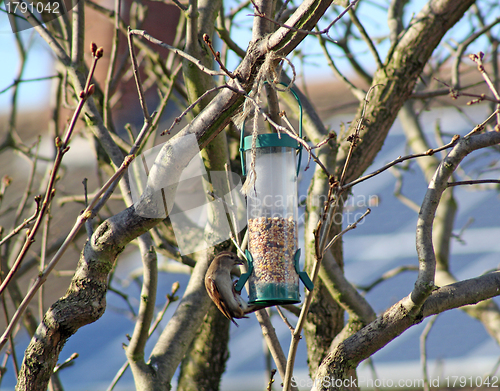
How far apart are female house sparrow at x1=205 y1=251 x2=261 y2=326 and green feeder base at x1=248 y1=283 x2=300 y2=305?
2.3 inches

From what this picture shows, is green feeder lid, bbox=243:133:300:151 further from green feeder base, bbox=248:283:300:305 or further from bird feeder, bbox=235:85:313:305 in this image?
green feeder base, bbox=248:283:300:305

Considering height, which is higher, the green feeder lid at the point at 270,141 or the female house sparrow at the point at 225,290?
the green feeder lid at the point at 270,141

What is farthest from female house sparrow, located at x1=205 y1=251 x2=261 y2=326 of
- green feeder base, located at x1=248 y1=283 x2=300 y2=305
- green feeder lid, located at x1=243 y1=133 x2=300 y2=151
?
green feeder lid, located at x1=243 y1=133 x2=300 y2=151

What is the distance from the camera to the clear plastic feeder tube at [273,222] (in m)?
1.96

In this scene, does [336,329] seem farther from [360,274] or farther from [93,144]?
[360,274]

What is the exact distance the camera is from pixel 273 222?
6.88 ft

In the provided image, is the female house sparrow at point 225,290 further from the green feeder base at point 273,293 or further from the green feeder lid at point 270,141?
the green feeder lid at point 270,141

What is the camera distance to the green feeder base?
1909 millimetres

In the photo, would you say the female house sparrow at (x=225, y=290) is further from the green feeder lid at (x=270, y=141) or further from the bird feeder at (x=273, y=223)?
the green feeder lid at (x=270, y=141)

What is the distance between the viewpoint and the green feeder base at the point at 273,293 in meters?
1.91

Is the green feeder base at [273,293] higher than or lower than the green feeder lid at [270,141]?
lower

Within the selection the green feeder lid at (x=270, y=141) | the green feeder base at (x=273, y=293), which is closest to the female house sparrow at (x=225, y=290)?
the green feeder base at (x=273, y=293)

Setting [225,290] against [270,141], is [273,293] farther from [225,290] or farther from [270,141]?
[270,141]

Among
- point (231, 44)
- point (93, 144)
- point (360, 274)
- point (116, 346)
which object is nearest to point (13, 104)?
point (93, 144)
